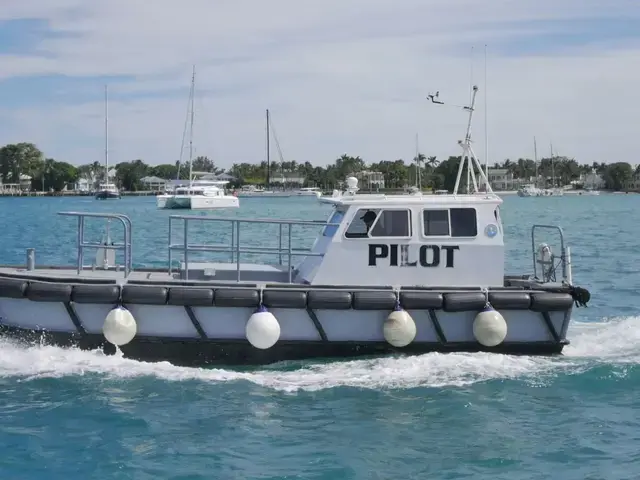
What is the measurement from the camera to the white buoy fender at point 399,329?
11609mm

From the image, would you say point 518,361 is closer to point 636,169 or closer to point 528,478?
point 528,478

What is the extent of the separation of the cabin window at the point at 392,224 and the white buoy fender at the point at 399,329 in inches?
49.3

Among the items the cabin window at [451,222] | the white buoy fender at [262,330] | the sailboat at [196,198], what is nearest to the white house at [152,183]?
the sailboat at [196,198]

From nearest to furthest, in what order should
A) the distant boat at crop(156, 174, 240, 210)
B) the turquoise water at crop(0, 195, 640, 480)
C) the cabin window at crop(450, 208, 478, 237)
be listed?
the turquoise water at crop(0, 195, 640, 480)
the cabin window at crop(450, 208, 478, 237)
the distant boat at crop(156, 174, 240, 210)

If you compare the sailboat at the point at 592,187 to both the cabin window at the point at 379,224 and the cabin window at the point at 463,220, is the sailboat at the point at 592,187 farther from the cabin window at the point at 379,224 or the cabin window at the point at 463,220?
the cabin window at the point at 379,224

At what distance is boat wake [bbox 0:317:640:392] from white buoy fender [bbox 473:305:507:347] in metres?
0.35

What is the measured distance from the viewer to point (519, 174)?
512ft

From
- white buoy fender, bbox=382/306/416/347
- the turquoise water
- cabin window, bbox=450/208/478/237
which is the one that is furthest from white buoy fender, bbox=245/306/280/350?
cabin window, bbox=450/208/478/237

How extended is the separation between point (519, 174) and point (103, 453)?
152544 mm

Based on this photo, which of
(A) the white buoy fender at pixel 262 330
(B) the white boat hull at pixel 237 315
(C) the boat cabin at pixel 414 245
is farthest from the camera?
(C) the boat cabin at pixel 414 245

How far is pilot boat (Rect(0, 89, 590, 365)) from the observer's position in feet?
38.1

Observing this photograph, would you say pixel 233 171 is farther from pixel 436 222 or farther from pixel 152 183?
pixel 436 222

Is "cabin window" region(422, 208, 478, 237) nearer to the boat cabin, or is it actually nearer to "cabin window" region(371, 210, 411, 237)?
the boat cabin

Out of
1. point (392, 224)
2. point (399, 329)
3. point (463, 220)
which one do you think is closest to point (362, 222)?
point (392, 224)
